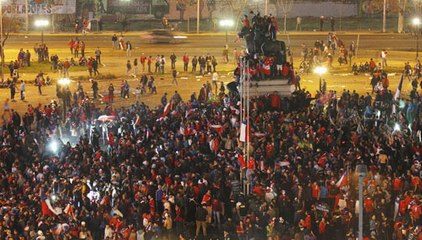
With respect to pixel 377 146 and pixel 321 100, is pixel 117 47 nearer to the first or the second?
pixel 321 100

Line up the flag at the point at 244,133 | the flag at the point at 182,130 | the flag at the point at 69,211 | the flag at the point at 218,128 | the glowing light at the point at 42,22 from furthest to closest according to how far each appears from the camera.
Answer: the glowing light at the point at 42,22 < the flag at the point at 218,128 < the flag at the point at 182,130 < the flag at the point at 244,133 < the flag at the point at 69,211

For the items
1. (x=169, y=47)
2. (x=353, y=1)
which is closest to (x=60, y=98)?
(x=169, y=47)

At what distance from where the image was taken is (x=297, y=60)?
54.3 m

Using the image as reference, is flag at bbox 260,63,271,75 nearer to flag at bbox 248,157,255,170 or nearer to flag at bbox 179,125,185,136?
flag at bbox 179,125,185,136

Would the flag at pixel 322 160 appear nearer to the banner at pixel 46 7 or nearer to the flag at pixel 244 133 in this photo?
the flag at pixel 244 133

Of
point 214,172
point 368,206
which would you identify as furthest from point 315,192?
point 214,172

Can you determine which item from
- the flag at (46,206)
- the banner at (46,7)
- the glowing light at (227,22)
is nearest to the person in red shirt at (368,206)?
the flag at (46,206)

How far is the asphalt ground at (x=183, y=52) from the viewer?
4459cm

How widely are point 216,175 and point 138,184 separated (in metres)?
2.26

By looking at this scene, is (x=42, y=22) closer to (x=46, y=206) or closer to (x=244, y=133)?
(x=244, y=133)

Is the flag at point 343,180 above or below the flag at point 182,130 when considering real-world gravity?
below

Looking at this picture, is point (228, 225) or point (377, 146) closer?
point (228, 225)

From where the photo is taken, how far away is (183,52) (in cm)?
5825

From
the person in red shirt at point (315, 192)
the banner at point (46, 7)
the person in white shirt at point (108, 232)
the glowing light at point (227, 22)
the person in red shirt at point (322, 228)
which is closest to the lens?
the person in red shirt at point (322, 228)
